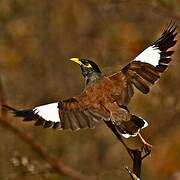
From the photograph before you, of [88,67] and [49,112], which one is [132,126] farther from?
[88,67]

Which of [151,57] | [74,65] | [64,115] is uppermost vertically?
[151,57]

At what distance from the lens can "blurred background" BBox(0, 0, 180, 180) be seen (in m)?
8.43

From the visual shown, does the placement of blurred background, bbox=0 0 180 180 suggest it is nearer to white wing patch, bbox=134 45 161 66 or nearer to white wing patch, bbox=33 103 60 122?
white wing patch, bbox=134 45 161 66

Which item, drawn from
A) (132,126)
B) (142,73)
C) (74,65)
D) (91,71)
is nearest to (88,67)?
(91,71)

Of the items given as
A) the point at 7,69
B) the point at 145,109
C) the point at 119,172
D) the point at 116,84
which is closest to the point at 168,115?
the point at 145,109

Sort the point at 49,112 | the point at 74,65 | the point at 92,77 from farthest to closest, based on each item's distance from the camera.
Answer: the point at 74,65
the point at 92,77
the point at 49,112

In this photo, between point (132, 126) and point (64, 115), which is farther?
point (64, 115)

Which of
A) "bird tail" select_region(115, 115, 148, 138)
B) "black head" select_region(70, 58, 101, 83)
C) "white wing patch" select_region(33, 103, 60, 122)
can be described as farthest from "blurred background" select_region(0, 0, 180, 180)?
"bird tail" select_region(115, 115, 148, 138)

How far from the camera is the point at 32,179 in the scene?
857 centimetres

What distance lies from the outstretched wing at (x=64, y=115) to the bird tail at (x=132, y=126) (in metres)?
0.13

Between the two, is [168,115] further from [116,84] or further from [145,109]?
[116,84]

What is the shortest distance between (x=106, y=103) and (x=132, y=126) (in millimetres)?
220

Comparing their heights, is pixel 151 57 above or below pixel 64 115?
above

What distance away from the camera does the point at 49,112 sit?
3.64 m
